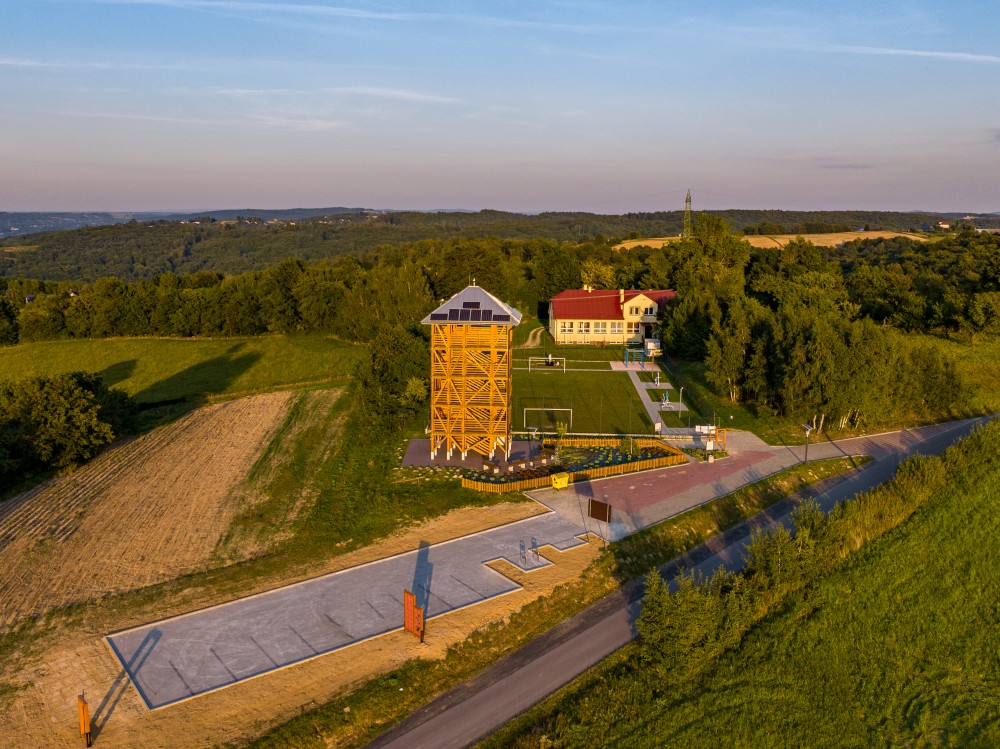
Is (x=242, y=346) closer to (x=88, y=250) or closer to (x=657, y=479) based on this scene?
(x=657, y=479)

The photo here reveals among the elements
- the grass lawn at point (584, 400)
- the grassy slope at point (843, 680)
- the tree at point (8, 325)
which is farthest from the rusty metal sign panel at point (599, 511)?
the tree at point (8, 325)

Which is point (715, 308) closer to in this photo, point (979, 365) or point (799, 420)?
point (799, 420)

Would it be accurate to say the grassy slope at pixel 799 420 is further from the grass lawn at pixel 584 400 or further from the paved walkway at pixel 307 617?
the paved walkway at pixel 307 617

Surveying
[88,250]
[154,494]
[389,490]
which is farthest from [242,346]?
[88,250]

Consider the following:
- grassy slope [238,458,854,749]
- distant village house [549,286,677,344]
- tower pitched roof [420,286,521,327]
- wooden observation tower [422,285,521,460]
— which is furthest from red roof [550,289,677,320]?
grassy slope [238,458,854,749]

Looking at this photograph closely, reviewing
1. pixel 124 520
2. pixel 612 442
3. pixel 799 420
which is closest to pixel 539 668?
pixel 124 520
